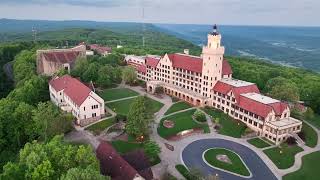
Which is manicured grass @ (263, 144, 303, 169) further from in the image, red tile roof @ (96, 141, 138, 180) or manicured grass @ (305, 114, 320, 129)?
red tile roof @ (96, 141, 138, 180)

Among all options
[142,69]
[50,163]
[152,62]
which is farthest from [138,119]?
[142,69]

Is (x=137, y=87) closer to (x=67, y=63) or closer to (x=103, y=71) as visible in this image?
(x=103, y=71)

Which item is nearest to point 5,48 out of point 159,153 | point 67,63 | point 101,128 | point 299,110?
point 67,63

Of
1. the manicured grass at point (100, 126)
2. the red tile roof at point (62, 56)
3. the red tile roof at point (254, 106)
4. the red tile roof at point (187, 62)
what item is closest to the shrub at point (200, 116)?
the red tile roof at point (254, 106)

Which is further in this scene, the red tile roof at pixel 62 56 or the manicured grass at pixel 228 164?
the red tile roof at pixel 62 56

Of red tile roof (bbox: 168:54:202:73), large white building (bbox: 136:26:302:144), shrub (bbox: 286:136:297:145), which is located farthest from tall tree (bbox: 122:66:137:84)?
shrub (bbox: 286:136:297:145)

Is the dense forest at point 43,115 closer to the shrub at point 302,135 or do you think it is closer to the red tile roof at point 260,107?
the red tile roof at point 260,107

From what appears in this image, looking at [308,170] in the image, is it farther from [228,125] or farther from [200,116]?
[200,116]
